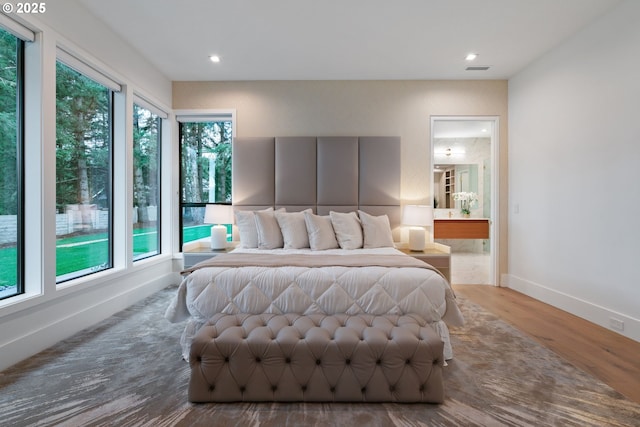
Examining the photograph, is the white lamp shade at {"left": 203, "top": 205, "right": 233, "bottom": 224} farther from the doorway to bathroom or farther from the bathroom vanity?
the doorway to bathroom

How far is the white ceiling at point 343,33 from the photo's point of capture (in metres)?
2.63

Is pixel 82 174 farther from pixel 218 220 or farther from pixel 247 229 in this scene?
pixel 247 229

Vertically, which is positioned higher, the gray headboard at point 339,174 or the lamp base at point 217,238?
the gray headboard at point 339,174

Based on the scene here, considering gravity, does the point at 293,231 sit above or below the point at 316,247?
above

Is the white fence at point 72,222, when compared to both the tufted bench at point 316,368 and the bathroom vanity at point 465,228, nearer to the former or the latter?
the tufted bench at point 316,368

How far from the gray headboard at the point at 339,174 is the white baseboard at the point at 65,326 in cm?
196

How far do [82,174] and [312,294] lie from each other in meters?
2.49

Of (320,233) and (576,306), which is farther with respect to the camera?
(320,233)

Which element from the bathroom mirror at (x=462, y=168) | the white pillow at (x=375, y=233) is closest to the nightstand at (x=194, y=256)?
the white pillow at (x=375, y=233)

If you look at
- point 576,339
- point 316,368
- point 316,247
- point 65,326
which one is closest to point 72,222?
point 65,326

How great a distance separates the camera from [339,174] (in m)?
3.97

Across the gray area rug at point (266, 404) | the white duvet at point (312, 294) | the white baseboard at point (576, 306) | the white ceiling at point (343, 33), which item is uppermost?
the white ceiling at point (343, 33)

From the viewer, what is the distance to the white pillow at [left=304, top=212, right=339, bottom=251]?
3.23 m

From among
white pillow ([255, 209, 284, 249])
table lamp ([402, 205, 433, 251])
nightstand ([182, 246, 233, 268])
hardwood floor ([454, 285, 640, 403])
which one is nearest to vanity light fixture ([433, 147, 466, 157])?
table lamp ([402, 205, 433, 251])
